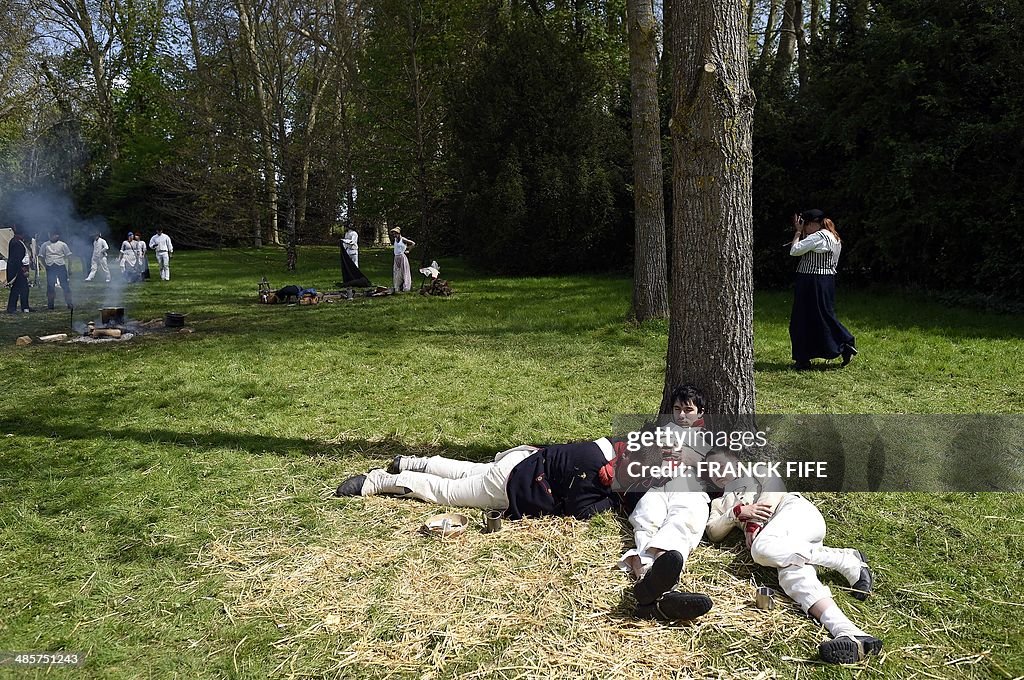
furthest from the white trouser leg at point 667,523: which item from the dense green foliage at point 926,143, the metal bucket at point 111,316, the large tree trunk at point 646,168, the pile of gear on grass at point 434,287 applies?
the pile of gear on grass at point 434,287

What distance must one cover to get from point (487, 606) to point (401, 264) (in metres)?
15.3

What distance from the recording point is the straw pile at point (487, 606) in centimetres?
358

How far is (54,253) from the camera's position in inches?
671

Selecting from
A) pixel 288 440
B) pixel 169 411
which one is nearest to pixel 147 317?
pixel 169 411

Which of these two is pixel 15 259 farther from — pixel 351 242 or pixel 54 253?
pixel 351 242

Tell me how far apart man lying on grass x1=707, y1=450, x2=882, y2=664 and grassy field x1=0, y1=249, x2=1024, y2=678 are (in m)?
0.10

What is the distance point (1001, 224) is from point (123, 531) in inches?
570

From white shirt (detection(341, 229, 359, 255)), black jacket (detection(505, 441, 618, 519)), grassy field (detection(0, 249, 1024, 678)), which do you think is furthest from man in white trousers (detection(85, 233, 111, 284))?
black jacket (detection(505, 441, 618, 519))

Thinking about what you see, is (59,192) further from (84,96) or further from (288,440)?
(288,440)

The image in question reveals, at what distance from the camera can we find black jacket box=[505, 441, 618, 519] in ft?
16.7

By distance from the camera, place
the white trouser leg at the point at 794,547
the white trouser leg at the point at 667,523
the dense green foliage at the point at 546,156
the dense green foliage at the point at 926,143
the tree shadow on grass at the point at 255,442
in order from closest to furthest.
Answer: the white trouser leg at the point at 794,547
the white trouser leg at the point at 667,523
the tree shadow on grass at the point at 255,442
the dense green foliage at the point at 926,143
the dense green foliage at the point at 546,156

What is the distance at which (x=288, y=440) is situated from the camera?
275 inches

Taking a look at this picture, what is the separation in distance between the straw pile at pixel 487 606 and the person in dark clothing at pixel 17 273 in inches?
551

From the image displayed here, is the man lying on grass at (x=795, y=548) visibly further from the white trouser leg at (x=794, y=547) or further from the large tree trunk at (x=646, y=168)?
the large tree trunk at (x=646, y=168)
